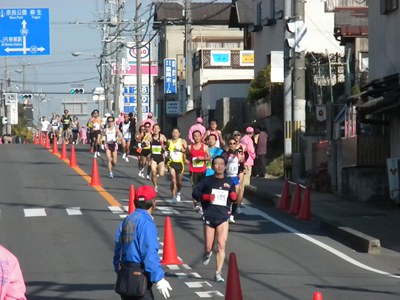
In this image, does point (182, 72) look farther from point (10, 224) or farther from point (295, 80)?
point (10, 224)

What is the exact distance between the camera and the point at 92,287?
9.58m

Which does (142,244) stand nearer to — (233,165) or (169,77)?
(233,165)

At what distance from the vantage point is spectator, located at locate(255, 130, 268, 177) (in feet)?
77.0

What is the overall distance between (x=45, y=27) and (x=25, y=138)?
65.8 metres

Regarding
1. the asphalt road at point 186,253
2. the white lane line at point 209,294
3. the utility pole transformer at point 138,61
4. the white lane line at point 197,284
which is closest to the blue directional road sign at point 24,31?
the utility pole transformer at point 138,61

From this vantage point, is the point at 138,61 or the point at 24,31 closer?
the point at 24,31

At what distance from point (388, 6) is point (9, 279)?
1634cm

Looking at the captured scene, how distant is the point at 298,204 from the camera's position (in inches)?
652

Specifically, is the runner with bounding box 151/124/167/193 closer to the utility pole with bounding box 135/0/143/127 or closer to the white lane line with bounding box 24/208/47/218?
the white lane line with bounding box 24/208/47/218

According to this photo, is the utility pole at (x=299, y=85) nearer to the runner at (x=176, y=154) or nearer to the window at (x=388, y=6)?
the window at (x=388, y=6)

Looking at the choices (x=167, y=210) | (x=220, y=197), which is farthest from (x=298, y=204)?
(x=220, y=197)

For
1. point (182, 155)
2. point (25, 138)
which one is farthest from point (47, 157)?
point (25, 138)

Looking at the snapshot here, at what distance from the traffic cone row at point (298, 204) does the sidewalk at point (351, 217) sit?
294 millimetres

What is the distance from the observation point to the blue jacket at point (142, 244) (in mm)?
6332
